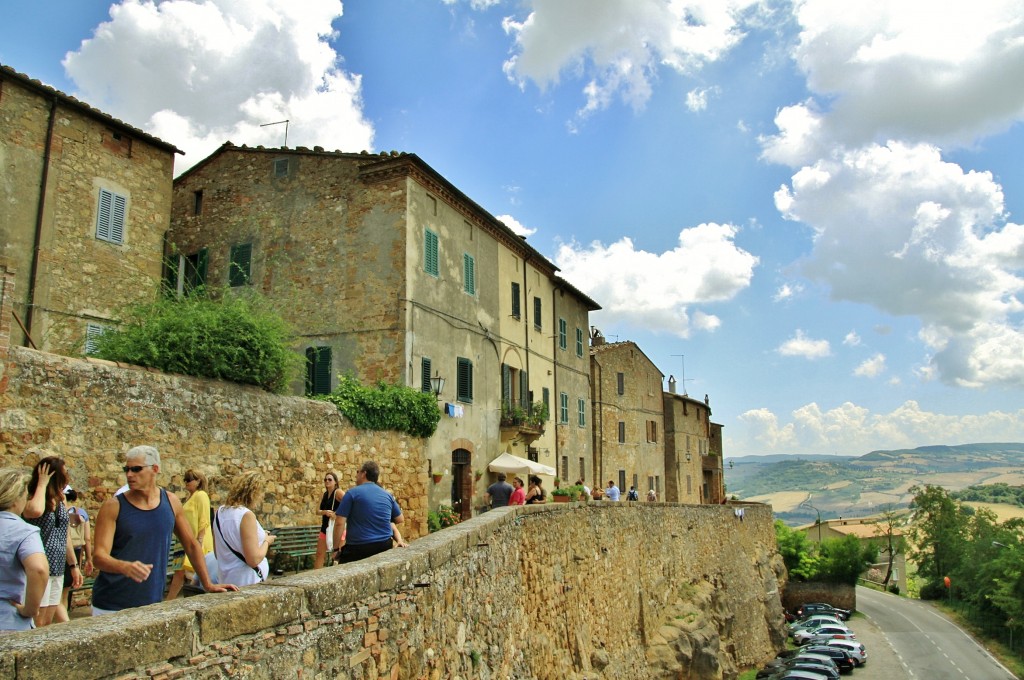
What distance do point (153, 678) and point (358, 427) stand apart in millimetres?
10447

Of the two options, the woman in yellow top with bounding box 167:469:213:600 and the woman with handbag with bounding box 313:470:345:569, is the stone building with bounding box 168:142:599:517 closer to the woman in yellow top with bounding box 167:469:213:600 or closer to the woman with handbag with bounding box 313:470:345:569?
the woman with handbag with bounding box 313:470:345:569

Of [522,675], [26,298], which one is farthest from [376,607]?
[26,298]

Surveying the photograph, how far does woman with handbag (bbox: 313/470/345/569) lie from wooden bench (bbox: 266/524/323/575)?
1.44m

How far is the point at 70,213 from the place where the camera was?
1506cm

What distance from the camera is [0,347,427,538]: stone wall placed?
8547 mm

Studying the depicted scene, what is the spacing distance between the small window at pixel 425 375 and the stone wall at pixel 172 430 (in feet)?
11.6

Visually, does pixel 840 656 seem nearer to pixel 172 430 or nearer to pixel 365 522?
Result: pixel 172 430

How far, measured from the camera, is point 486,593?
9.26m

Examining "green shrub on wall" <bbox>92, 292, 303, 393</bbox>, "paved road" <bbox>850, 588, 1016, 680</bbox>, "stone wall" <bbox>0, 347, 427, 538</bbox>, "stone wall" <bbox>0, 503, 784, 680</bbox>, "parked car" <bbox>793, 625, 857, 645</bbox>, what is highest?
"green shrub on wall" <bbox>92, 292, 303, 393</bbox>

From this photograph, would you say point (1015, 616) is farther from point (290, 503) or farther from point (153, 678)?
point (153, 678)

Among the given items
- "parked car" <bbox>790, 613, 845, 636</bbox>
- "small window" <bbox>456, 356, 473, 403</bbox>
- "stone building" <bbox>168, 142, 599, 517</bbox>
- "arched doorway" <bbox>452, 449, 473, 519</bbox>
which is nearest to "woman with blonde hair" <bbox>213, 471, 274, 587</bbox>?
"stone building" <bbox>168, 142, 599, 517</bbox>

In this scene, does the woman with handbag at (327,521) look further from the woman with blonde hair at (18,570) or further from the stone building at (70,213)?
the stone building at (70,213)

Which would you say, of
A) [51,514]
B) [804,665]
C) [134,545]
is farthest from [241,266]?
[804,665]

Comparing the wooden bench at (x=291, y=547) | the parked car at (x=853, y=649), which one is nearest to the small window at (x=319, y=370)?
the wooden bench at (x=291, y=547)
